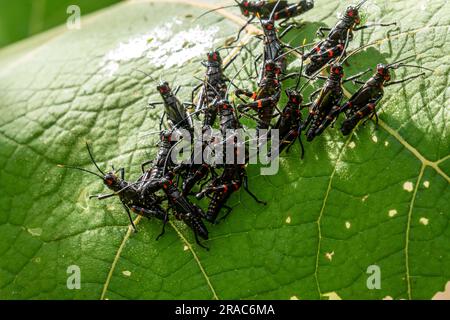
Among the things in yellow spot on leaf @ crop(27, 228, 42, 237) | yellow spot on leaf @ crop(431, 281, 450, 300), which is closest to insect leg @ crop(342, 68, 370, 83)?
yellow spot on leaf @ crop(431, 281, 450, 300)

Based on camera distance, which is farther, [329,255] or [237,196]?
[237,196]

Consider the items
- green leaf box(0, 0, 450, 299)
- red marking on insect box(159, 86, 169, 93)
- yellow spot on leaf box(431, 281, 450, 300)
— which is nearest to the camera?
yellow spot on leaf box(431, 281, 450, 300)

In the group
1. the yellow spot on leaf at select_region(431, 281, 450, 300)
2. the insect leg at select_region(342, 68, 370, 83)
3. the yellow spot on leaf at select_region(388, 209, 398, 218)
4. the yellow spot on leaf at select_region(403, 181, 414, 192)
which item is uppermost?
the insect leg at select_region(342, 68, 370, 83)

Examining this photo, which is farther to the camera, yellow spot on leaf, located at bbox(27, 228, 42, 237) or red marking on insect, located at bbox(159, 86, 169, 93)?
red marking on insect, located at bbox(159, 86, 169, 93)

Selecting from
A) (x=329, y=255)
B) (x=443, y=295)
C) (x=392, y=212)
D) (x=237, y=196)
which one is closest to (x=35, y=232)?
(x=237, y=196)

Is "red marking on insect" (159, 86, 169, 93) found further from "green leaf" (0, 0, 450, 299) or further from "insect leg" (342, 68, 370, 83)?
"insect leg" (342, 68, 370, 83)

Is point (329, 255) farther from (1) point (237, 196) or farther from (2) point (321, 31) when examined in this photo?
(2) point (321, 31)

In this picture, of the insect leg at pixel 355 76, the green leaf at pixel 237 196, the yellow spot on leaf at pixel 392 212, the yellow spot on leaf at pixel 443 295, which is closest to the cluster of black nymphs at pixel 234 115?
the insect leg at pixel 355 76
